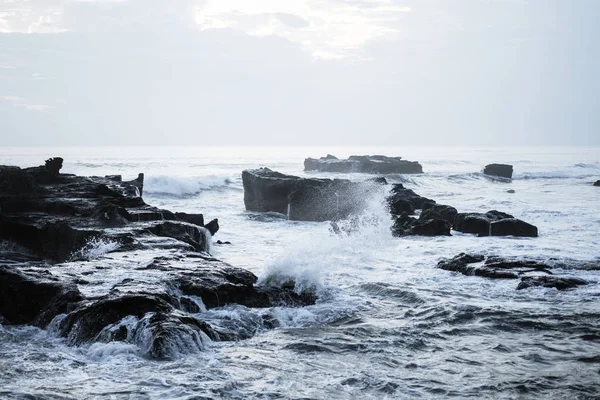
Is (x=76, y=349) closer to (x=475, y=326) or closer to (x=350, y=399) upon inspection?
(x=350, y=399)

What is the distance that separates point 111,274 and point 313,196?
1641cm

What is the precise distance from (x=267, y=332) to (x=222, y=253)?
8748 millimetres

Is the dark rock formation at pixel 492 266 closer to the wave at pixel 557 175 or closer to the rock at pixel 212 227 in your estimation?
the rock at pixel 212 227

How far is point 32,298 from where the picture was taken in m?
9.28

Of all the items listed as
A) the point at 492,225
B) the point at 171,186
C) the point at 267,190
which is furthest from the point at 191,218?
the point at 171,186

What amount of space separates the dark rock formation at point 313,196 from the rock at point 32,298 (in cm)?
1747

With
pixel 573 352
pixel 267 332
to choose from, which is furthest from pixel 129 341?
pixel 573 352

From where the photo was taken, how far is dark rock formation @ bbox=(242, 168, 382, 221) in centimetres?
2661

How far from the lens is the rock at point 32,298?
29.5 ft

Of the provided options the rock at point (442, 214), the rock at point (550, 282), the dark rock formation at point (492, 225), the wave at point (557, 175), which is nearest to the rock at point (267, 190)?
the rock at point (442, 214)

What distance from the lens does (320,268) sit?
12.3m

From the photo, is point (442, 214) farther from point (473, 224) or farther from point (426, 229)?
point (426, 229)

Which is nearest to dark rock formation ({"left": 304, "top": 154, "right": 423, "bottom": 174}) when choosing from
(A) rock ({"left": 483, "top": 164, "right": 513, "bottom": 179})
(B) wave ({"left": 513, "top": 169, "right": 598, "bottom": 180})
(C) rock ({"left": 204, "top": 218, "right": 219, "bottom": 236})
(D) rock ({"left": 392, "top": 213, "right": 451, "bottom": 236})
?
(A) rock ({"left": 483, "top": 164, "right": 513, "bottom": 179})

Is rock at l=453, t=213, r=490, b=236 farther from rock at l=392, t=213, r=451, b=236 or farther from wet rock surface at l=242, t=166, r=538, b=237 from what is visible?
rock at l=392, t=213, r=451, b=236
